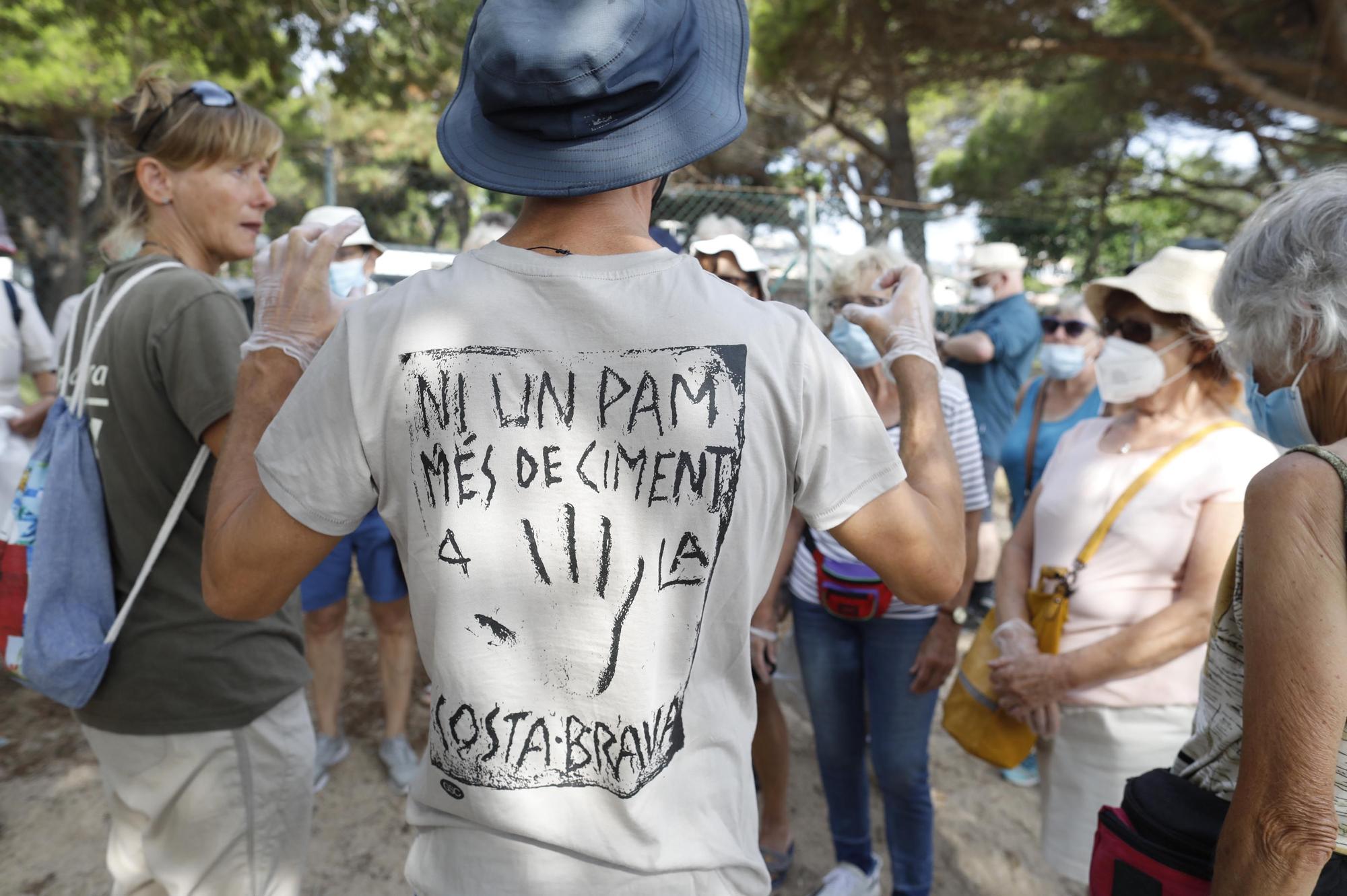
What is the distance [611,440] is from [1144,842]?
0.95m

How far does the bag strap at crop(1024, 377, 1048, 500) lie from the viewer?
4004mm

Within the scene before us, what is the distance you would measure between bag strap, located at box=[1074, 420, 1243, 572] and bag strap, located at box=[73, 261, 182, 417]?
2111 mm

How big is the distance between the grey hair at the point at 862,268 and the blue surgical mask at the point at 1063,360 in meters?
1.49

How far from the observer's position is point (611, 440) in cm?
99

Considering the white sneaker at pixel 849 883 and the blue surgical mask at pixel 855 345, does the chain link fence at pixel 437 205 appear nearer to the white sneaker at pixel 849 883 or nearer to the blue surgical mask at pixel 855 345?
the blue surgical mask at pixel 855 345

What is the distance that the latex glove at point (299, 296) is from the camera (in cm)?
117

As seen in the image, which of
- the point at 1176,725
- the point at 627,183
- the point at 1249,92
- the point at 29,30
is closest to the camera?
the point at 627,183

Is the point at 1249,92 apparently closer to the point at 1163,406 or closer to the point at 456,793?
the point at 1163,406

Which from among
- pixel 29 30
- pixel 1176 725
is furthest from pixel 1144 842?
pixel 29 30

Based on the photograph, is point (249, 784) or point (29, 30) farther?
point (29, 30)

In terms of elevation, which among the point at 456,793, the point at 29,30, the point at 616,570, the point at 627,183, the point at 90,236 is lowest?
the point at 90,236

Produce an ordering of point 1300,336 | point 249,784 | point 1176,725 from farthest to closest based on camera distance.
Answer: point 1176,725
point 249,784
point 1300,336

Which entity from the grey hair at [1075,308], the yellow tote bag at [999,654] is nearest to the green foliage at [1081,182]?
the grey hair at [1075,308]

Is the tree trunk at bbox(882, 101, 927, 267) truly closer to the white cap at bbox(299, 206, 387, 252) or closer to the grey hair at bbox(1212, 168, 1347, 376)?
the white cap at bbox(299, 206, 387, 252)
